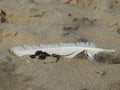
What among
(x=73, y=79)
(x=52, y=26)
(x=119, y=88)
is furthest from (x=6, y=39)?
(x=119, y=88)

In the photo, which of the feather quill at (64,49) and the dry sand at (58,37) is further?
the feather quill at (64,49)

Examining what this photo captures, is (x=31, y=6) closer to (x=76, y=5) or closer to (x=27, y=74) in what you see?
(x=76, y=5)

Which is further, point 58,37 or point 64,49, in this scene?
point 58,37

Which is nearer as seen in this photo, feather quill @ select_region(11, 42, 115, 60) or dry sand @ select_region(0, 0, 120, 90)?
dry sand @ select_region(0, 0, 120, 90)
